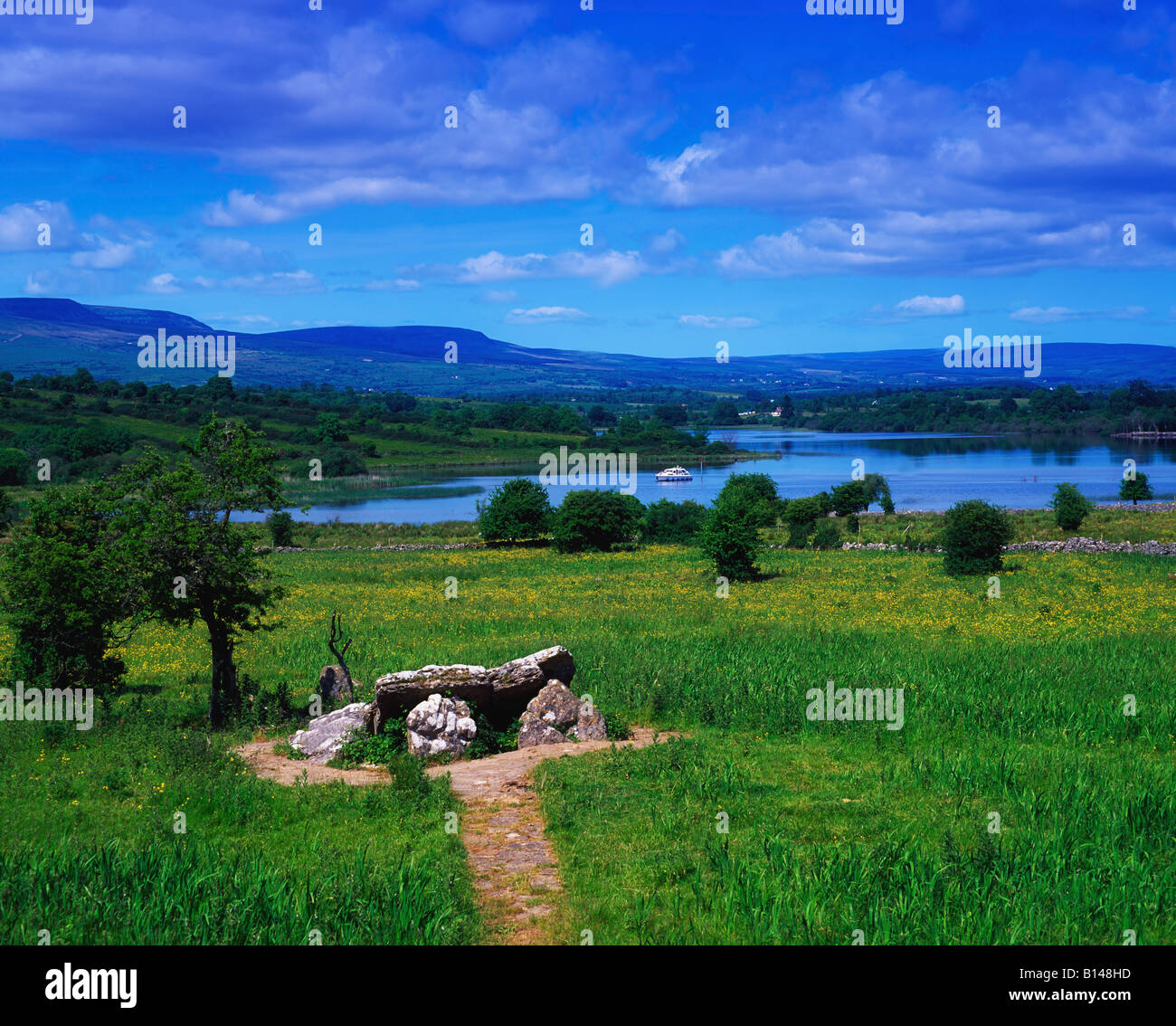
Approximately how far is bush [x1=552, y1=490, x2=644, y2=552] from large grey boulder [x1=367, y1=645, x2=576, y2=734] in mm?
38018

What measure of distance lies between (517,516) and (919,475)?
82.1 m

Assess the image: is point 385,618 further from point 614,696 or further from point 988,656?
point 988,656

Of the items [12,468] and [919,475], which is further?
[919,475]

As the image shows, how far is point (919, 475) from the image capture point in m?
128

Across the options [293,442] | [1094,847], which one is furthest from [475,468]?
[1094,847]

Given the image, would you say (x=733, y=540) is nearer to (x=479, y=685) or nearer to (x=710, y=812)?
(x=479, y=685)

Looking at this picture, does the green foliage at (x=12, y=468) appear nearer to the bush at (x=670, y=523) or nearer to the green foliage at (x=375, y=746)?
the bush at (x=670, y=523)

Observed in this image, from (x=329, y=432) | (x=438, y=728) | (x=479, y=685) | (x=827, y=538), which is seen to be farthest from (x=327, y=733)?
(x=329, y=432)

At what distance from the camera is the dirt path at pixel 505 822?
Answer: 9469mm

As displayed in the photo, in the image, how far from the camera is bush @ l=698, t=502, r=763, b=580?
41656mm

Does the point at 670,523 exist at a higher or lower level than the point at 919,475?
lower

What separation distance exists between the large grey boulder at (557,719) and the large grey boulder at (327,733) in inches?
112

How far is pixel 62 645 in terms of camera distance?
18.2 meters
